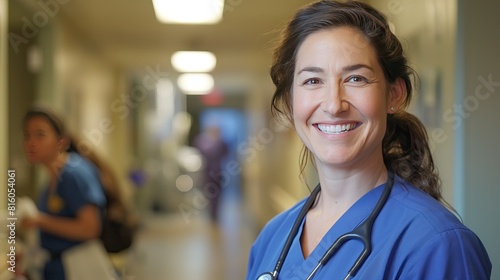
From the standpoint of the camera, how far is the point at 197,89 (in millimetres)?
11352

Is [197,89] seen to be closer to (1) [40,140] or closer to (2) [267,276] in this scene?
(1) [40,140]

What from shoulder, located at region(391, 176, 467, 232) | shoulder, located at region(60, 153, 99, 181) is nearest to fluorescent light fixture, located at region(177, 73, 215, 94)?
shoulder, located at region(60, 153, 99, 181)

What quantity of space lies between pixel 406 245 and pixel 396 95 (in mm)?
383

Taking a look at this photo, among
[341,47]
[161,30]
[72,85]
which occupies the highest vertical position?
[161,30]

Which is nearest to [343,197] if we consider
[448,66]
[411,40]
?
[448,66]

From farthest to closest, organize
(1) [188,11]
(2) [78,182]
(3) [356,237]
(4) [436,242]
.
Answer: (1) [188,11] < (2) [78,182] < (3) [356,237] < (4) [436,242]

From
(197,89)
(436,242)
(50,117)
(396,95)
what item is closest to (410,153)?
(396,95)

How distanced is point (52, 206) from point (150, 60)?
5.83 metres

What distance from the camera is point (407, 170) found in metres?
1.40

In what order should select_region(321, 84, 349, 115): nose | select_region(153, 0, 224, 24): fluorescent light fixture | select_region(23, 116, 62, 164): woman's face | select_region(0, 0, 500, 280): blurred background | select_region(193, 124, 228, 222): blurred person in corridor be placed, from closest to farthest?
select_region(321, 84, 349, 115): nose
select_region(0, 0, 500, 280): blurred background
select_region(23, 116, 62, 164): woman's face
select_region(153, 0, 224, 24): fluorescent light fixture
select_region(193, 124, 228, 222): blurred person in corridor

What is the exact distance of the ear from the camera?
53.4 inches

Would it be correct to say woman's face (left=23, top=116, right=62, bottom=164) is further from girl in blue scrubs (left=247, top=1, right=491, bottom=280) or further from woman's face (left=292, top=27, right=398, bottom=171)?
woman's face (left=292, top=27, right=398, bottom=171)

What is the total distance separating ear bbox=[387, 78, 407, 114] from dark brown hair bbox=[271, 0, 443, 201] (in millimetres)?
14

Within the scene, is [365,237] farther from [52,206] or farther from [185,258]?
[185,258]
